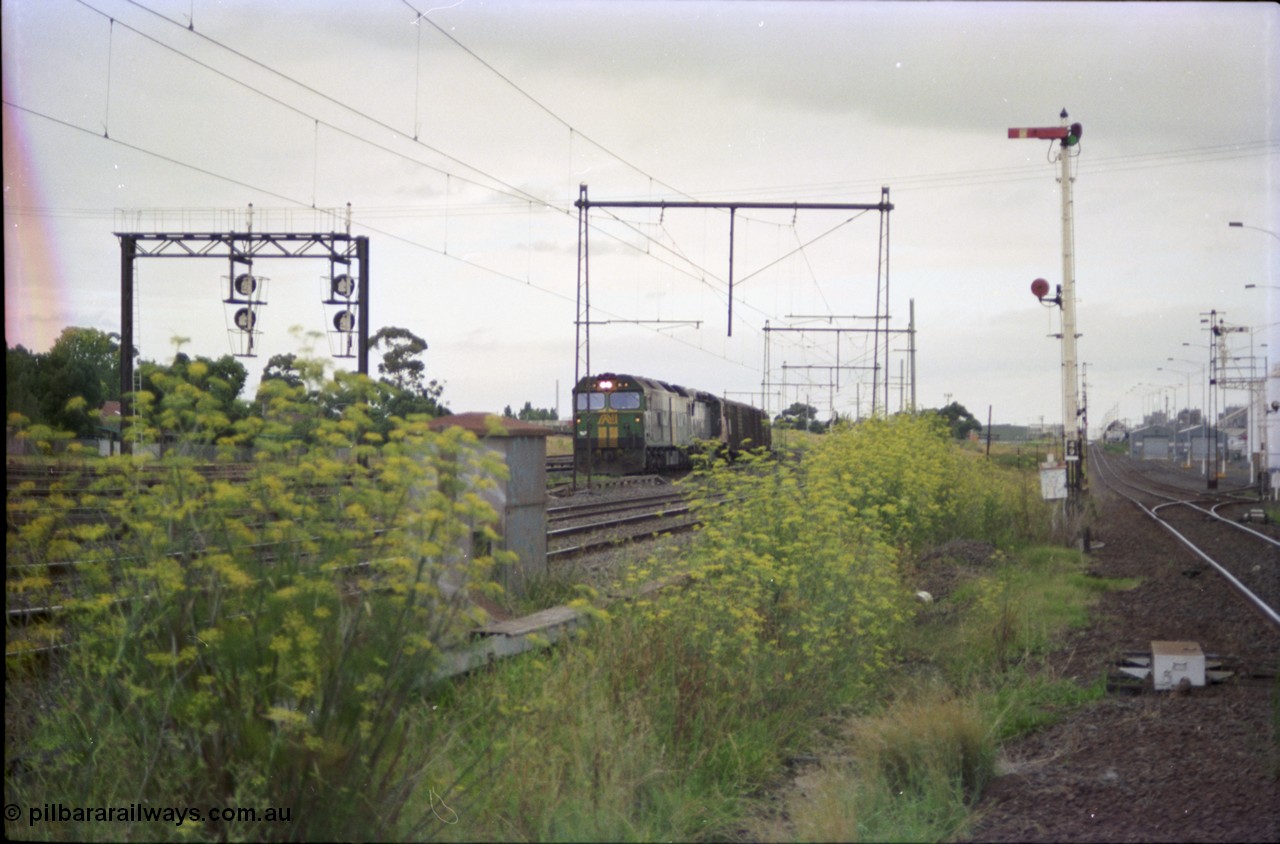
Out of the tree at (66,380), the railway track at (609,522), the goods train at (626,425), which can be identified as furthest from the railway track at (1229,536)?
the goods train at (626,425)

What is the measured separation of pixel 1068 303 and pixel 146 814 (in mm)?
18087

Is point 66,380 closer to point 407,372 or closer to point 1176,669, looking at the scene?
point 407,372

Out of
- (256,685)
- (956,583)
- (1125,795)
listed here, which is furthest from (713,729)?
(956,583)

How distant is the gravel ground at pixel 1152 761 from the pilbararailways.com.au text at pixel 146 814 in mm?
3326

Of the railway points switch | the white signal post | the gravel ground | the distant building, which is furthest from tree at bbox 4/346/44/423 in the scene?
the distant building

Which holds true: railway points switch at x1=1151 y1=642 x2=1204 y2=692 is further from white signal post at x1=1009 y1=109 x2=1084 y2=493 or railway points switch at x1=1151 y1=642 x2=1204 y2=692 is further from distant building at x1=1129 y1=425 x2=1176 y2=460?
distant building at x1=1129 y1=425 x2=1176 y2=460

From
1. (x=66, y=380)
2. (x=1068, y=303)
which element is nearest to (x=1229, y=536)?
(x=1068, y=303)

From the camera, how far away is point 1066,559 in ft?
57.1

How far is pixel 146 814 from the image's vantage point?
4703 mm

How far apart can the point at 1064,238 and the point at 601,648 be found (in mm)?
15474

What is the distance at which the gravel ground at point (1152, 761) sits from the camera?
559 cm

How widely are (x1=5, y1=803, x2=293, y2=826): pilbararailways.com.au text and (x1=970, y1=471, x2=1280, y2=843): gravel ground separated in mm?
3326

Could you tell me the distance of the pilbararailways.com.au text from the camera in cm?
452

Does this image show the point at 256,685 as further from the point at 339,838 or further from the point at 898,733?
the point at 898,733
